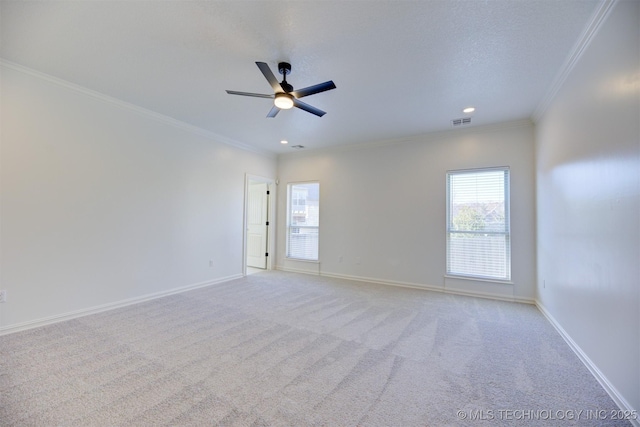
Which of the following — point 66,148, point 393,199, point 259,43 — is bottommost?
point 393,199

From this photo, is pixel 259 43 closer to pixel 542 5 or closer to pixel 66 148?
pixel 542 5

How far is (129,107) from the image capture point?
3.74 meters

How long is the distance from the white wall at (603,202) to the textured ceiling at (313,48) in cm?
37

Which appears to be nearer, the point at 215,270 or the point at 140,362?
the point at 140,362

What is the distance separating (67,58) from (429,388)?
4432mm

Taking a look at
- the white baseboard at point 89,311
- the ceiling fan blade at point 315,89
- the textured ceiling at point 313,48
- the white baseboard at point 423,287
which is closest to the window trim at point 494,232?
the white baseboard at point 423,287

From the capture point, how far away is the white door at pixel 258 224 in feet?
21.4

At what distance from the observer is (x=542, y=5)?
194 centimetres

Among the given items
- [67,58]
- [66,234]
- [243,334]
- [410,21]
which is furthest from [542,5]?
[66,234]

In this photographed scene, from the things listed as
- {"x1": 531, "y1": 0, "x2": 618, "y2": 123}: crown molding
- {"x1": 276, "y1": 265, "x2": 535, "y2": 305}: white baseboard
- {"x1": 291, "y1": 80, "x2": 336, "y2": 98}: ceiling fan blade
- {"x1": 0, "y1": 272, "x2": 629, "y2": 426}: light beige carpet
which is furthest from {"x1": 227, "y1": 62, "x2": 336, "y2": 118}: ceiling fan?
{"x1": 276, "y1": 265, "x2": 535, "y2": 305}: white baseboard

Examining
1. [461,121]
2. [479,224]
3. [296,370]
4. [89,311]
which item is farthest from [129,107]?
[479,224]

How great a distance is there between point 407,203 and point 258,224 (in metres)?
3.60

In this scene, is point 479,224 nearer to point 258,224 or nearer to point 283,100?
point 283,100

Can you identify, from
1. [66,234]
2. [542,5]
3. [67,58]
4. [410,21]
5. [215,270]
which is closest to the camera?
[542,5]
